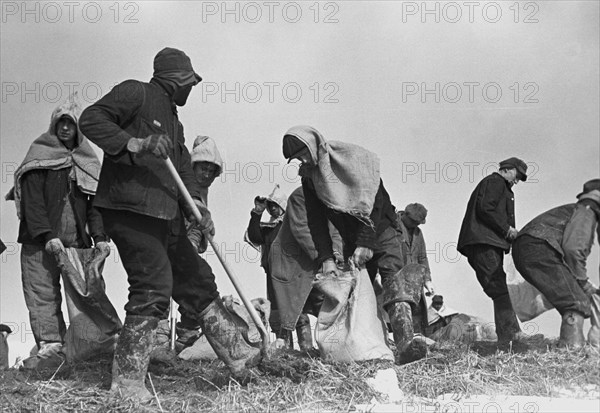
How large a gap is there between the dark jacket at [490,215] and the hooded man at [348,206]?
59.9 inches

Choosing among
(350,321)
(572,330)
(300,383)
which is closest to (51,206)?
(350,321)

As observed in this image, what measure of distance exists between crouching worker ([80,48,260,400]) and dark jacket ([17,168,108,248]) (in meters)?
1.66

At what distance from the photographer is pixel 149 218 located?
4.91 metres

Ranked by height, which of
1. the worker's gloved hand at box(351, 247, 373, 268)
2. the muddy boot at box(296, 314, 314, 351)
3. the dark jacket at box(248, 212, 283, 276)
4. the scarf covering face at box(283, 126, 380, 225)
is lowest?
the muddy boot at box(296, 314, 314, 351)

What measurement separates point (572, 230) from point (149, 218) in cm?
311

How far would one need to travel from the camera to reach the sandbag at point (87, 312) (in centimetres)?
614

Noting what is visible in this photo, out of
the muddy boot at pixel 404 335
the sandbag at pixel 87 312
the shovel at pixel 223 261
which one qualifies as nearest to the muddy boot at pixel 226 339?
the shovel at pixel 223 261

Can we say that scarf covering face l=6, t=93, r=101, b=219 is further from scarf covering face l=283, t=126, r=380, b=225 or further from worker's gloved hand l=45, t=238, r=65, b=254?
scarf covering face l=283, t=126, r=380, b=225

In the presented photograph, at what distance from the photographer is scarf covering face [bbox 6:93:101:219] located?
671cm

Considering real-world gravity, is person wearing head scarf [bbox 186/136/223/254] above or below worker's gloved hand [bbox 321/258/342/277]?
above

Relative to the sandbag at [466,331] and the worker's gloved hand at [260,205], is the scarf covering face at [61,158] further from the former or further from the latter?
the sandbag at [466,331]

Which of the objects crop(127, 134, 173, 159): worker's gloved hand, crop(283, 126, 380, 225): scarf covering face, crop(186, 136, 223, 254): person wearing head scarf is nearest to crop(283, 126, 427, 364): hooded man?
crop(283, 126, 380, 225): scarf covering face

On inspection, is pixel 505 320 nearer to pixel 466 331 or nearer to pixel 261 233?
pixel 466 331

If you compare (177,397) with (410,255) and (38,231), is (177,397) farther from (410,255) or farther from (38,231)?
(410,255)
